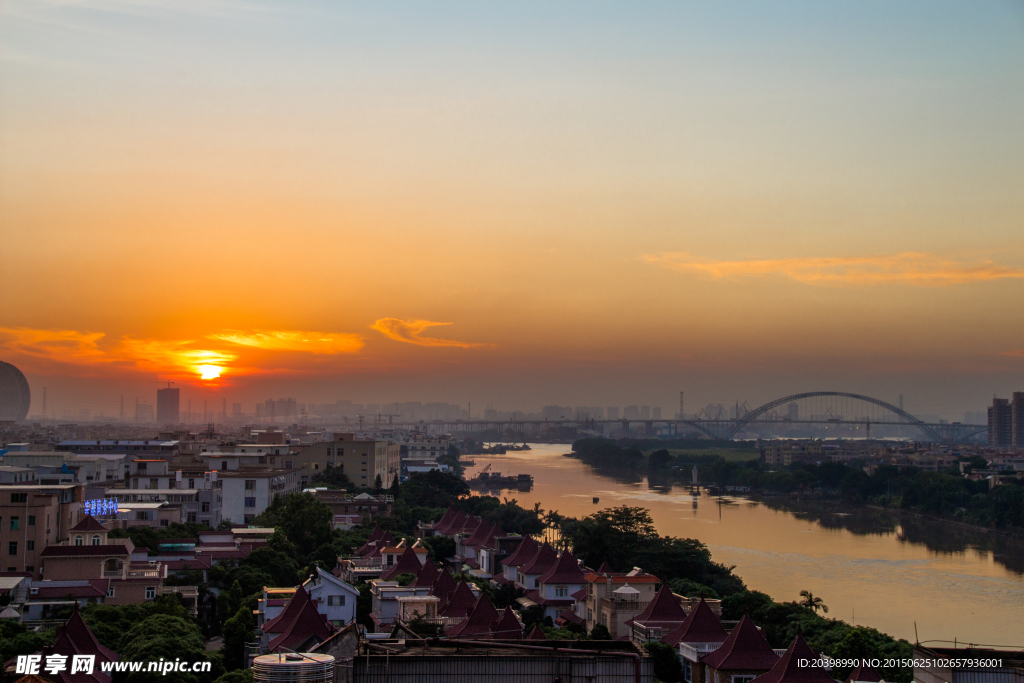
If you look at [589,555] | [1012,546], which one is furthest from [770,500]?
[589,555]

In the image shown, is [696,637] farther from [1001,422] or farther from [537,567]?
[1001,422]

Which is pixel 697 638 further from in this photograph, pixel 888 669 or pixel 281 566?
pixel 281 566

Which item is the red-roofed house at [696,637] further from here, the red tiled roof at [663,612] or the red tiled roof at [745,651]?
the red tiled roof at [663,612]

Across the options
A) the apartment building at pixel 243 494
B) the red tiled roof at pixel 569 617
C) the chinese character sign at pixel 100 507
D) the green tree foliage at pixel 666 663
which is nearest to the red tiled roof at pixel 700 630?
the green tree foliage at pixel 666 663

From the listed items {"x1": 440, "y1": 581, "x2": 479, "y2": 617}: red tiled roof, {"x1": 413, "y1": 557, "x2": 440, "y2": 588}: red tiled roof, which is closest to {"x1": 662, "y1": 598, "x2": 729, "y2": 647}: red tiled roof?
{"x1": 440, "y1": 581, "x2": 479, "y2": 617}: red tiled roof

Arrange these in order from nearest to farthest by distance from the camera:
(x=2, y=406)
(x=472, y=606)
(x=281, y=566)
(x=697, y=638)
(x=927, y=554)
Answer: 1. (x=697, y=638)
2. (x=472, y=606)
3. (x=281, y=566)
4. (x=927, y=554)
5. (x=2, y=406)

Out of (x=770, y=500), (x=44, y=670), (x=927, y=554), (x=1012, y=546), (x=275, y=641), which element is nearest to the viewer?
(x=44, y=670)

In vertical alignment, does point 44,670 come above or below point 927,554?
above
